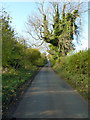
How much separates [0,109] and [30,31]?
2554 centimetres

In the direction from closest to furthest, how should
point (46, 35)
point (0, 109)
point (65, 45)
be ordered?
point (0, 109) → point (65, 45) → point (46, 35)

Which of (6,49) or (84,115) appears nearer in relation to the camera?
(84,115)

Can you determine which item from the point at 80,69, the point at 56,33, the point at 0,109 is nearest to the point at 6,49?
the point at 0,109

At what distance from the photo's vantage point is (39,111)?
5445mm

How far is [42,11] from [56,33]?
4.40m

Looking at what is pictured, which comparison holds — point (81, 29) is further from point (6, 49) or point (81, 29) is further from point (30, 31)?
point (6, 49)

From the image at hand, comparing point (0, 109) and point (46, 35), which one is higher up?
point (46, 35)

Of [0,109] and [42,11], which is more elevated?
[42,11]

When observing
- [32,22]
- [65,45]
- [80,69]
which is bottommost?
[80,69]

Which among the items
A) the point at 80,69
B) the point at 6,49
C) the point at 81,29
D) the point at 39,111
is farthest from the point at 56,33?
the point at 39,111

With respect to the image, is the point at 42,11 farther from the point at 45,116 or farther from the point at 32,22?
the point at 45,116

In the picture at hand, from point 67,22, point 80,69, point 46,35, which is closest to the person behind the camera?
point 80,69

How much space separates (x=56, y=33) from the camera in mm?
25859

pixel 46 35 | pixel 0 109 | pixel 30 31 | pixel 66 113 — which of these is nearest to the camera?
pixel 0 109
